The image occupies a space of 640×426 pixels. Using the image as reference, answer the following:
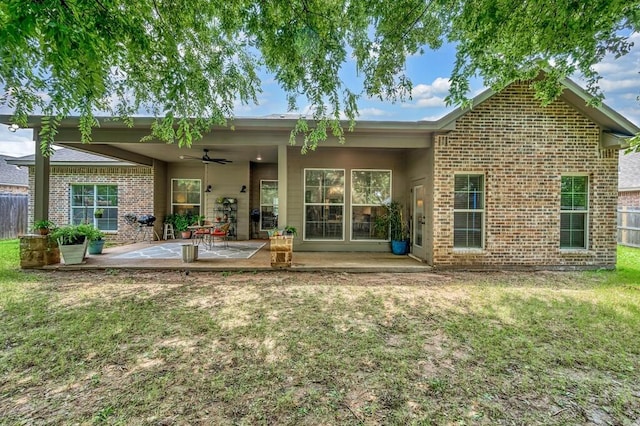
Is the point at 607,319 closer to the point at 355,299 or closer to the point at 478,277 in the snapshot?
the point at 478,277

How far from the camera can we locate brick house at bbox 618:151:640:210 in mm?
11898

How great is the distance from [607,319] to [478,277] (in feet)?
7.66

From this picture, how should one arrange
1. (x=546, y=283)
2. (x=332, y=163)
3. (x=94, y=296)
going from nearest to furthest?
(x=94, y=296) < (x=546, y=283) < (x=332, y=163)

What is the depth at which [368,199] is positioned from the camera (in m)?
8.84

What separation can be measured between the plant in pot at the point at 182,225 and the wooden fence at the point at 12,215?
6972 millimetres

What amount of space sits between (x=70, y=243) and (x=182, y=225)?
513cm

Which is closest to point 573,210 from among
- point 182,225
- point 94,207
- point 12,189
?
point 182,225

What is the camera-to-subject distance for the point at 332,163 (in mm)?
8758

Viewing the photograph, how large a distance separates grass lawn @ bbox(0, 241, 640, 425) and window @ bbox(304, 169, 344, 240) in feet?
11.8

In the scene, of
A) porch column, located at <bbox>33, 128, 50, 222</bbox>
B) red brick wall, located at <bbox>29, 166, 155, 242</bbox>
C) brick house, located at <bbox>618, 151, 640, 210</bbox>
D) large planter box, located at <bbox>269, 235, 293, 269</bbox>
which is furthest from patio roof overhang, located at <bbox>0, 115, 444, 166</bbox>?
brick house, located at <bbox>618, 151, 640, 210</bbox>

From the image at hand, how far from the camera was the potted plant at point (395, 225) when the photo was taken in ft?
28.0

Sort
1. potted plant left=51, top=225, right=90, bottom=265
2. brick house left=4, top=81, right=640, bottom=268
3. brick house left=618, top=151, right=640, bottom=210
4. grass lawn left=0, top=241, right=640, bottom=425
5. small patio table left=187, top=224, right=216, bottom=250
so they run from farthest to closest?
brick house left=618, top=151, right=640, bottom=210 < small patio table left=187, top=224, right=216, bottom=250 < brick house left=4, top=81, right=640, bottom=268 < potted plant left=51, top=225, right=90, bottom=265 < grass lawn left=0, top=241, right=640, bottom=425

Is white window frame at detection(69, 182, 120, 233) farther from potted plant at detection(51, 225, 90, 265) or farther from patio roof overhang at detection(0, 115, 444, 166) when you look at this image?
potted plant at detection(51, 225, 90, 265)

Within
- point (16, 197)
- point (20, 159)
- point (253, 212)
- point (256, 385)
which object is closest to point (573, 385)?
point (256, 385)
